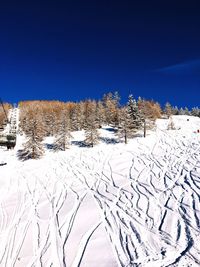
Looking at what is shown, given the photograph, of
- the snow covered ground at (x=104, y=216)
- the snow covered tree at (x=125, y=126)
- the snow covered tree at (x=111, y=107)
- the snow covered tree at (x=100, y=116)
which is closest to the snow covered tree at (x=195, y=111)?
the snow covered tree at (x=111, y=107)

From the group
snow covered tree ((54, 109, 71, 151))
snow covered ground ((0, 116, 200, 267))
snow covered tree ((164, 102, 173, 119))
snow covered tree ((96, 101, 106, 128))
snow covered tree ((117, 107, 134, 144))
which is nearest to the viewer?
snow covered ground ((0, 116, 200, 267))

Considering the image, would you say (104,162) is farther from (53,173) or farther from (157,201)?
(157,201)

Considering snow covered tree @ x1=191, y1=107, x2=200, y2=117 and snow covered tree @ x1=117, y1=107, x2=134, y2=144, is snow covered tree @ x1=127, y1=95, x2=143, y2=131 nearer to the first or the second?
snow covered tree @ x1=117, y1=107, x2=134, y2=144

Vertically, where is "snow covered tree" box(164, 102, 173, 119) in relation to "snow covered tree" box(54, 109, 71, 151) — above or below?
above

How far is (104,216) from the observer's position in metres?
16.8

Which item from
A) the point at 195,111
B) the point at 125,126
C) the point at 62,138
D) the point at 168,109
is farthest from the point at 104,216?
the point at 195,111

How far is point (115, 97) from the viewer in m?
92.2

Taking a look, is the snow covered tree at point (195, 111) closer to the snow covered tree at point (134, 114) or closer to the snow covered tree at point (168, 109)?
the snow covered tree at point (168, 109)

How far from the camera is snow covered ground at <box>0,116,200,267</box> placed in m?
11.9

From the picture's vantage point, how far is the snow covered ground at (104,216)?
39.0ft

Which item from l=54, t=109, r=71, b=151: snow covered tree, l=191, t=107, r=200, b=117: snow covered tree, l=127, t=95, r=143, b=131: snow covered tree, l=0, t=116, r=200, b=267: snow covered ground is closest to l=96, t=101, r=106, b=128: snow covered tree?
l=127, t=95, r=143, b=131: snow covered tree

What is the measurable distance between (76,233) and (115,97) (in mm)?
79947

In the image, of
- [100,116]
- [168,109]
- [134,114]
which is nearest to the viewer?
[134,114]

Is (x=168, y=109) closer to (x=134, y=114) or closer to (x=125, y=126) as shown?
(x=134, y=114)
